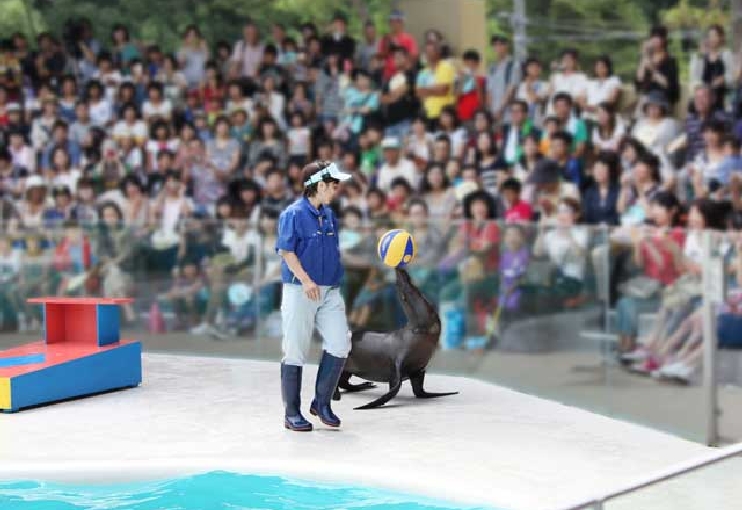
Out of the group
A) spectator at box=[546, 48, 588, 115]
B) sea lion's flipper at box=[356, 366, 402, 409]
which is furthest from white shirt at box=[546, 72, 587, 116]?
sea lion's flipper at box=[356, 366, 402, 409]

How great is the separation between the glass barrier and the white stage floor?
0.58 meters

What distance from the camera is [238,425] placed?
23.5 ft

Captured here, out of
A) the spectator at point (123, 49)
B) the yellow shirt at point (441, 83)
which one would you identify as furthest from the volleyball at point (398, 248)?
the spectator at point (123, 49)

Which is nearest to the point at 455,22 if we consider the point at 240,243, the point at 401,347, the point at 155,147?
the point at 155,147

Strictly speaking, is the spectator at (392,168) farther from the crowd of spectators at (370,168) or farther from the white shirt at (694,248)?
the white shirt at (694,248)

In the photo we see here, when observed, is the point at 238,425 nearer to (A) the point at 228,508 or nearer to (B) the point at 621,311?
(A) the point at 228,508

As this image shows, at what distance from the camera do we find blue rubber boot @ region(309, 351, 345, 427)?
6969 mm

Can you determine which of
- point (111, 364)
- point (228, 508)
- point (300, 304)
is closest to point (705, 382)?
point (300, 304)

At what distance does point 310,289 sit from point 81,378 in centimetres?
201

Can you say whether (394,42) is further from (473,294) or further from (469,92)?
(473,294)

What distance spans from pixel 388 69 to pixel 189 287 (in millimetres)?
5106

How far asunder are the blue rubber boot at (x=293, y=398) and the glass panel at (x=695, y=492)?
324cm

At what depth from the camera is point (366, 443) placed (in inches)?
260

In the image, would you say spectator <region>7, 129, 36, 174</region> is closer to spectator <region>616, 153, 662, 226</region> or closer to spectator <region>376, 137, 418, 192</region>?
spectator <region>376, 137, 418, 192</region>
